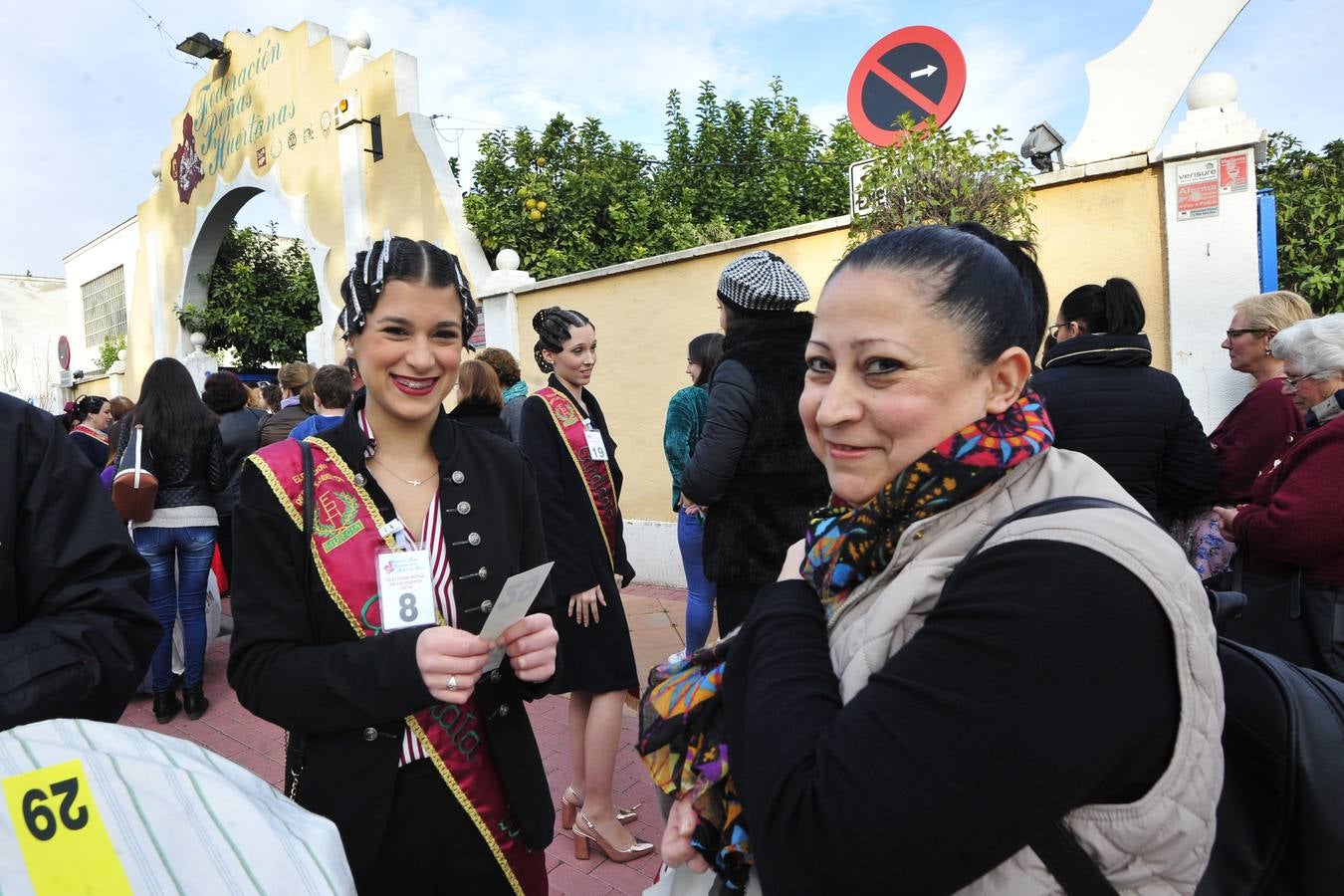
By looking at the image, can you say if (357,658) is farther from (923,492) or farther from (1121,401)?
(1121,401)

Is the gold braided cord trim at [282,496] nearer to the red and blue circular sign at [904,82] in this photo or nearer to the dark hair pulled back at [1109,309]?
the dark hair pulled back at [1109,309]

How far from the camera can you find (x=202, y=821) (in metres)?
0.99

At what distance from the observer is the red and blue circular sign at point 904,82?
554cm

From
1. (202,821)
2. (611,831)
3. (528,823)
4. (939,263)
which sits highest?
(939,263)

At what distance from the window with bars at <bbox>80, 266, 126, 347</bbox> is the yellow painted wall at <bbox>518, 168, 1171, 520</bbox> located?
735 inches

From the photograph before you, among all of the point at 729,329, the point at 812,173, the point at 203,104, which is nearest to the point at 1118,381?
the point at 729,329

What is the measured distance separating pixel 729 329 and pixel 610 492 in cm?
83

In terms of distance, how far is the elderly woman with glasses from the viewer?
2422mm

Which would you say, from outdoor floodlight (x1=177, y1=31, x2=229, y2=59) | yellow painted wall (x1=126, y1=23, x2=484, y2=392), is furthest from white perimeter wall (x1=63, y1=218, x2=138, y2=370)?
outdoor floodlight (x1=177, y1=31, x2=229, y2=59)

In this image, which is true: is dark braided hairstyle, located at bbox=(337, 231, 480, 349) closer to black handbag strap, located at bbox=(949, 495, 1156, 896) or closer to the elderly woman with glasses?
black handbag strap, located at bbox=(949, 495, 1156, 896)

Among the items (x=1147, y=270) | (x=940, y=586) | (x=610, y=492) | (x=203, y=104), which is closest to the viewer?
(x=940, y=586)

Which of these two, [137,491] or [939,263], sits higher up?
[939,263]

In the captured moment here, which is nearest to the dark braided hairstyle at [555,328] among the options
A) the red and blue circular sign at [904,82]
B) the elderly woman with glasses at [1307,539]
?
the elderly woman with glasses at [1307,539]

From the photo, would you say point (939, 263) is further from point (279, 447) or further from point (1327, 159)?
point (1327, 159)
